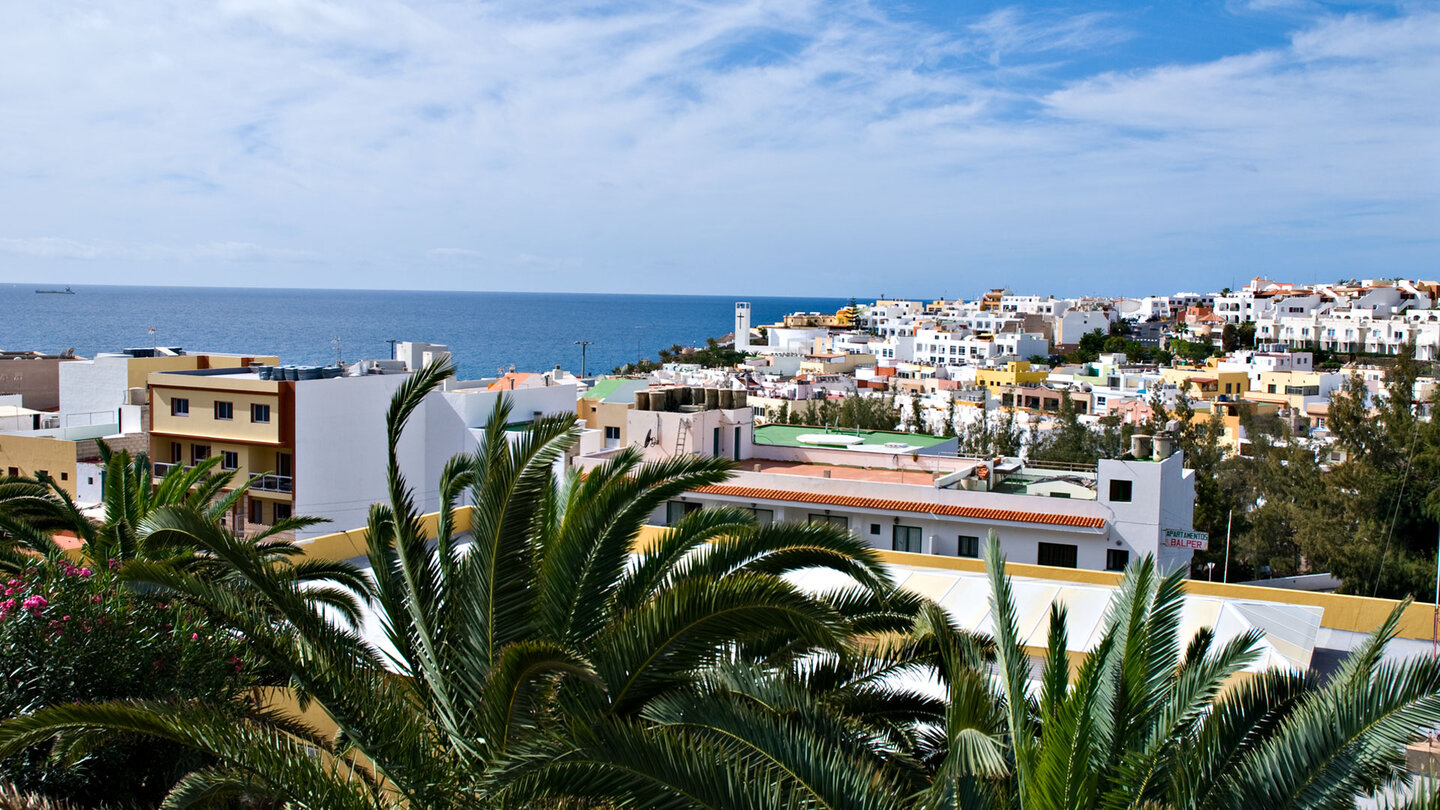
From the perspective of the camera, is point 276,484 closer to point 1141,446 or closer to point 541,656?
point 1141,446

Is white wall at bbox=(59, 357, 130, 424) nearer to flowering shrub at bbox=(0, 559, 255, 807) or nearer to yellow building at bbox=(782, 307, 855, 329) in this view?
flowering shrub at bbox=(0, 559, 255, 807)

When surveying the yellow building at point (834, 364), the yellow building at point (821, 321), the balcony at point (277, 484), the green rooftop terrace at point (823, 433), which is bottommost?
the balcony at point (277, 484)

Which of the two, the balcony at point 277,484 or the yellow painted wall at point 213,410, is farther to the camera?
the balcony at point 277,484

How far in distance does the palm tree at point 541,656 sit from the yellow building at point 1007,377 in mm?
80626

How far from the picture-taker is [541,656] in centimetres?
515

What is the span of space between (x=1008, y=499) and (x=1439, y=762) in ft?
38.6

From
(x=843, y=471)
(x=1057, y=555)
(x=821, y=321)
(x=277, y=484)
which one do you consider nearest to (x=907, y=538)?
(x=1057, y=555)

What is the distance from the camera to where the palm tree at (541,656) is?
199 inches

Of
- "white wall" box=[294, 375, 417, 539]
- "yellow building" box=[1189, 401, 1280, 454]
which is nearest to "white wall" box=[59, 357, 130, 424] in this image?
"white wall" box=[294, 375, 417, 539]

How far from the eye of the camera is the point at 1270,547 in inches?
1308

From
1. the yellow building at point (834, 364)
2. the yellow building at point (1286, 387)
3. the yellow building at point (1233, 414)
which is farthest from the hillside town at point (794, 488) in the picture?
the yellow building at point (834, 364)

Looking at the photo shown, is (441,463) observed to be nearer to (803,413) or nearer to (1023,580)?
(1023,580)

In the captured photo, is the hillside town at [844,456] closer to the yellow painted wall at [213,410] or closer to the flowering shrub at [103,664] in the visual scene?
the yellow painted wall at [213,410]

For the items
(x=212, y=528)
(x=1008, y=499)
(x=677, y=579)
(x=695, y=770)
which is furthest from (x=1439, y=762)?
(x=1008, y=499)
